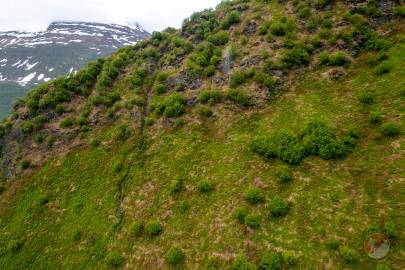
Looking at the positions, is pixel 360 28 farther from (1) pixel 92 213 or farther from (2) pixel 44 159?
(2) pixel 44 159

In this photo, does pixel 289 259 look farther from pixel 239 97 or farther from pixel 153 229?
pixel 239 97

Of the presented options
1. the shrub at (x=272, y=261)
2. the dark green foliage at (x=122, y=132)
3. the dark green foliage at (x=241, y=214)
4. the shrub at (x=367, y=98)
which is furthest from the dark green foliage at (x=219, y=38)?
the shrub at (x=272, y=261)

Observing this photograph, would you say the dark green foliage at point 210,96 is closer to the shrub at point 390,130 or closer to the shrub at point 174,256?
the shrub at point 390,130

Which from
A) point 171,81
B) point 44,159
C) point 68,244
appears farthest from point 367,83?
point 44,159

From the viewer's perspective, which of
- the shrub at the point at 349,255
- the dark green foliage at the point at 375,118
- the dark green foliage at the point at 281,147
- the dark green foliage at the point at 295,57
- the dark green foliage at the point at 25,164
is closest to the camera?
the shrub at the point at 349,255

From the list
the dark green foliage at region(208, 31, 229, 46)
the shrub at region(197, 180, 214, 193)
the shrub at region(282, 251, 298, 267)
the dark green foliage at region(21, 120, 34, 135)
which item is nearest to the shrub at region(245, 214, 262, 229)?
the shrub at region(282, 251, 298, 267)

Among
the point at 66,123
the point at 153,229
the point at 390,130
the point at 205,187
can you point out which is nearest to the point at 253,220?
the point at 205,187
